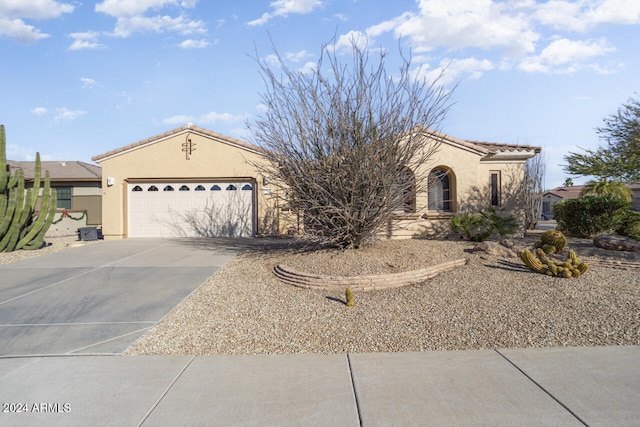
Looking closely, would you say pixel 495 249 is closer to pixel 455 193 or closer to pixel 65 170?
pixel 455 193

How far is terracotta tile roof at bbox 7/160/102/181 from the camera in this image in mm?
23047

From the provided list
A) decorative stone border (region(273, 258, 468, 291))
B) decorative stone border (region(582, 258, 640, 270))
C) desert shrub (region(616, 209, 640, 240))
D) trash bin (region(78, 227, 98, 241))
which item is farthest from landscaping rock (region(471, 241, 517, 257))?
trash bin (region(78, 227, 98, 241))

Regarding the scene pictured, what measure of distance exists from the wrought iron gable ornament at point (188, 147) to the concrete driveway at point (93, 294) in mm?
4504

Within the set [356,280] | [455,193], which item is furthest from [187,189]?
[356,280]

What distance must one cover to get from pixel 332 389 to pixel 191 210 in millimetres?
13561

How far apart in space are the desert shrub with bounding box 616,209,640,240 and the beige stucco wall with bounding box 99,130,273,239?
38.7 ft

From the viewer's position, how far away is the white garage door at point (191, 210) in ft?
54.0

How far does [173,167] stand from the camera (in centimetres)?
1627

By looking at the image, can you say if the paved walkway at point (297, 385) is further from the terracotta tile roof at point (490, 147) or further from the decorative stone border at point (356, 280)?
the terracotta tile roof at point (490, 147)

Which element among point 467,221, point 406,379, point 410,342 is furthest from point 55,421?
point 467,221

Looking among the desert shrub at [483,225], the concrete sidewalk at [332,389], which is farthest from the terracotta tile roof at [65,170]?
the concrete sidewalk at [332,389]

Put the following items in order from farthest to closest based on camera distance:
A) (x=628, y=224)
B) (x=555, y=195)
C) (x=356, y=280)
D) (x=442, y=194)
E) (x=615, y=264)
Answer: (x=555, y=195), (x=442, y=194), (x=628, y=224), (x=615, y=264), (x=356, y=280)

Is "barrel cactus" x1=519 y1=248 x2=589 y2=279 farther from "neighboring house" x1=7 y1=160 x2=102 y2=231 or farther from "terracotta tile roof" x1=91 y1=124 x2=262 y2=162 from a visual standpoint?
"neighboring house" x1=7 y1=160 x2=102 y2=231

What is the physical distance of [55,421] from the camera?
12.1 ft
